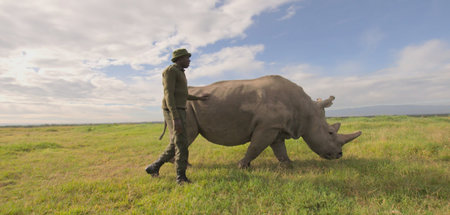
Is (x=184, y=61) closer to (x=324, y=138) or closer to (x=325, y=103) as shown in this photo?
(x=324, y=138)

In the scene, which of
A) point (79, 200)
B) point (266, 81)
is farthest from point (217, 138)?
point (79, 200)

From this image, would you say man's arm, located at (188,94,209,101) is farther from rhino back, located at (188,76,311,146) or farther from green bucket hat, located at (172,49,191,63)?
green bucket hat, located at (172,49,191,63)

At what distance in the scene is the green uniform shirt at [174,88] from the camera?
3.93m

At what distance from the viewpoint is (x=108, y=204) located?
3242 mm

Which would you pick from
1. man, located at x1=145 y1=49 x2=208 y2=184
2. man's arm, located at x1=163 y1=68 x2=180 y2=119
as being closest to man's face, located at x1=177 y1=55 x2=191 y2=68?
man, located at x1=145 y1=49 x2=208 y2=184

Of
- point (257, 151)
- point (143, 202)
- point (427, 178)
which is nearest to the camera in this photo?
point (143, 202)

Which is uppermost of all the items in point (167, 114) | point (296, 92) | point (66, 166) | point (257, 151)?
point (296, 92)

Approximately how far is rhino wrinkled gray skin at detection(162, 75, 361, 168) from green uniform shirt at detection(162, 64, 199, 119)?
715 millimetres

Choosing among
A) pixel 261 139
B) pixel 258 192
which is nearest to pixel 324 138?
pixel 261 139

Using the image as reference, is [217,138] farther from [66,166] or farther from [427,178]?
[66,166]

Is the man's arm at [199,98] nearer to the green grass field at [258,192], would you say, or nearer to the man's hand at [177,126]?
the man's hand at [177,126]

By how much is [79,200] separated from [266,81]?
13.7 feet

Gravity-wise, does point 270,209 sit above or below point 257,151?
below

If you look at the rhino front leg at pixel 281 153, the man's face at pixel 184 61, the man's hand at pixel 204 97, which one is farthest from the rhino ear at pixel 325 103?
the man's face at pixel 184 61
